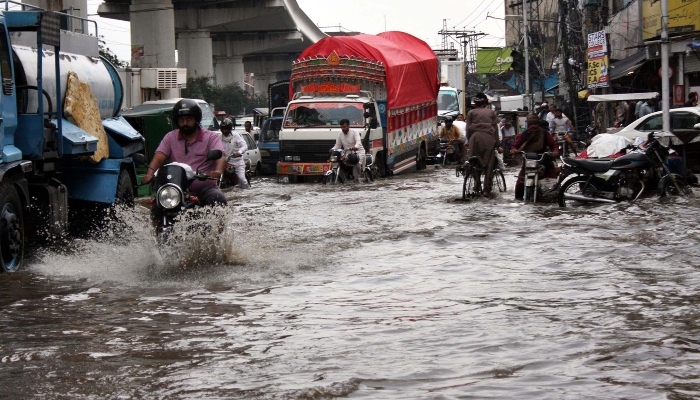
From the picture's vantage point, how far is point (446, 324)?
21.9 feet

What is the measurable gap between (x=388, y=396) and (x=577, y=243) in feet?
21.6

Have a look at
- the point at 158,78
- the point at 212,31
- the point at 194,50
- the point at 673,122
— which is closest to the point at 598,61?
the point at 158,78

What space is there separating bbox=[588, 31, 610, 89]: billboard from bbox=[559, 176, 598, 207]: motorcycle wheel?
22.8 meters

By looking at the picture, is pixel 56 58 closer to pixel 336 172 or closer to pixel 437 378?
pixel 437 378

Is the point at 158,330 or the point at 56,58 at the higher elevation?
the point at 56,58

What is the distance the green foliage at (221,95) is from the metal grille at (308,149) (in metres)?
36.2

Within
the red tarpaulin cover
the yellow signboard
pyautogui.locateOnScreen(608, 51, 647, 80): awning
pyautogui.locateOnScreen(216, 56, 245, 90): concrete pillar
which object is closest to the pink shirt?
the red tarpaulin cover

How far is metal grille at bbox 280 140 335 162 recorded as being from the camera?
899 inches

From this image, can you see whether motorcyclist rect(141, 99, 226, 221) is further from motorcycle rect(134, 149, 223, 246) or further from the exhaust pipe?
the exhaust pipe

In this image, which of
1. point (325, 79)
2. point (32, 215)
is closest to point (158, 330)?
point (32, 215)

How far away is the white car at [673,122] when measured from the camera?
799 inches

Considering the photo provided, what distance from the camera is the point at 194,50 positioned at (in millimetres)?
58750

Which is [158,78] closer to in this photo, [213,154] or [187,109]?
[187,109]

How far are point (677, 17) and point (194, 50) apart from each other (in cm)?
3572
